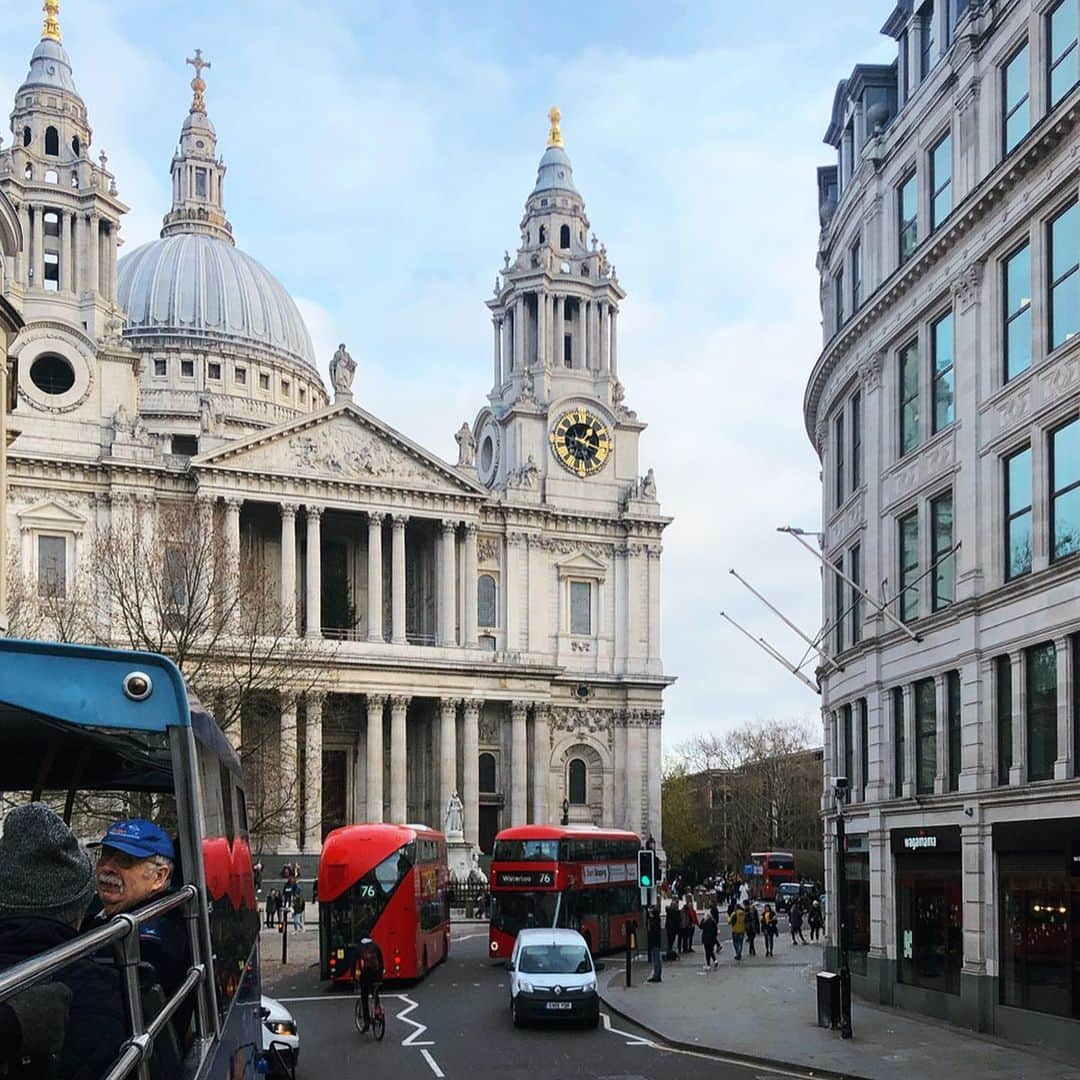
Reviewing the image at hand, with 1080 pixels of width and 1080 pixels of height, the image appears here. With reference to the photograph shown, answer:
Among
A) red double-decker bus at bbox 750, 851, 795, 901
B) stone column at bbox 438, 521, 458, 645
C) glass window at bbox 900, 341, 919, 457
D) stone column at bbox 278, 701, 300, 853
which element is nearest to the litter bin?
glass window at bbox 900, 341, 919, 457

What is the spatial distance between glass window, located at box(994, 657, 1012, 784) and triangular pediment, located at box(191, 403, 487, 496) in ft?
170

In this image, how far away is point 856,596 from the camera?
35.1 meters

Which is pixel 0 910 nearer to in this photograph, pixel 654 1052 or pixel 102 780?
pixel 102 780

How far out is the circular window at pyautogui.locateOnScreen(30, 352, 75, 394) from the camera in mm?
74125

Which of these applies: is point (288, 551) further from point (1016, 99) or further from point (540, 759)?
point (1016, 99)

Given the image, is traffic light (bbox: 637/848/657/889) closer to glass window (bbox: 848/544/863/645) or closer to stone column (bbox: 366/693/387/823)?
glass window (bbox: 848/544/863/645)

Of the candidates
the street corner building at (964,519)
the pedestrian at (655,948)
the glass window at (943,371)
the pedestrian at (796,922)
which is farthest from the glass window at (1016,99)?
the pedestrian at (796,922)

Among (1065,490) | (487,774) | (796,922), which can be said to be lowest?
(796,922)

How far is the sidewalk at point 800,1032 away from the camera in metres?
22.0

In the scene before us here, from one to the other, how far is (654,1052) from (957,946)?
20.0ft

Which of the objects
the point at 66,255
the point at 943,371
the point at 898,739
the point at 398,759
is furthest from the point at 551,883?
the point at 66,255

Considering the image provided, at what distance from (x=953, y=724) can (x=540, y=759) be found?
169 ft

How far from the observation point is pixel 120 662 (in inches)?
262

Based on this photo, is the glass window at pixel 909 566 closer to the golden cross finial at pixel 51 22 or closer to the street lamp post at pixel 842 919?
the street lamp post at pixel 842 919
